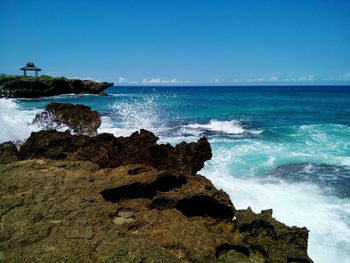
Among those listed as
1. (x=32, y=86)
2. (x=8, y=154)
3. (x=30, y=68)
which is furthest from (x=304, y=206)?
(x=30, y=68)

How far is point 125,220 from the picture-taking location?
12.9 ft

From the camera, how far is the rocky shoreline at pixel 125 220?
3324 mm

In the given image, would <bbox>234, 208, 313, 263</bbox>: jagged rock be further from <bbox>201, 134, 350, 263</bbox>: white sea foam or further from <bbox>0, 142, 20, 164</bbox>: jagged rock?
<bbox>0, 142, 20, 164</bbox>: jagged rock

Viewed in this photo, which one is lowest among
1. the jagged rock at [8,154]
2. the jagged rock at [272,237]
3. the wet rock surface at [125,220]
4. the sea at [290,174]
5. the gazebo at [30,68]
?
the sea at [290,174]

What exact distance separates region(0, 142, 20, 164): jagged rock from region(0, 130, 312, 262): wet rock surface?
2.20ft

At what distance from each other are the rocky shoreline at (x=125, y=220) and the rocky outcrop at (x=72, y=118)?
5941 mm

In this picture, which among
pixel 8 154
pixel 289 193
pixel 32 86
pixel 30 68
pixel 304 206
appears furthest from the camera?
pixel 30 68

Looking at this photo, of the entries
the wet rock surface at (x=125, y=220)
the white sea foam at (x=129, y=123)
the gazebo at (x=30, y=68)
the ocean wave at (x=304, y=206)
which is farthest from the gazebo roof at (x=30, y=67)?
the wet rock surface at (x=125, y=220)

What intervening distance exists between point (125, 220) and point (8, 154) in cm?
346

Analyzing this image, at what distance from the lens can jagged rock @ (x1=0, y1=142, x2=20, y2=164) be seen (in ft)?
20.2

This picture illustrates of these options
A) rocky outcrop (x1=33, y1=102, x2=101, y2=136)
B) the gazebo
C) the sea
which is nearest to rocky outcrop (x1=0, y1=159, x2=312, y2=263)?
the sea

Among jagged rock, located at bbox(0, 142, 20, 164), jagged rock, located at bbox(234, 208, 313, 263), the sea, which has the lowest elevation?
the sea

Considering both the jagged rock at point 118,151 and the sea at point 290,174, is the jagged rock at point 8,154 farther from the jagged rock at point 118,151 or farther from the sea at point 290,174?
the sea at point 290,174

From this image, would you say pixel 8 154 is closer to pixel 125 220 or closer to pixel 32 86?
pixel 125 220
